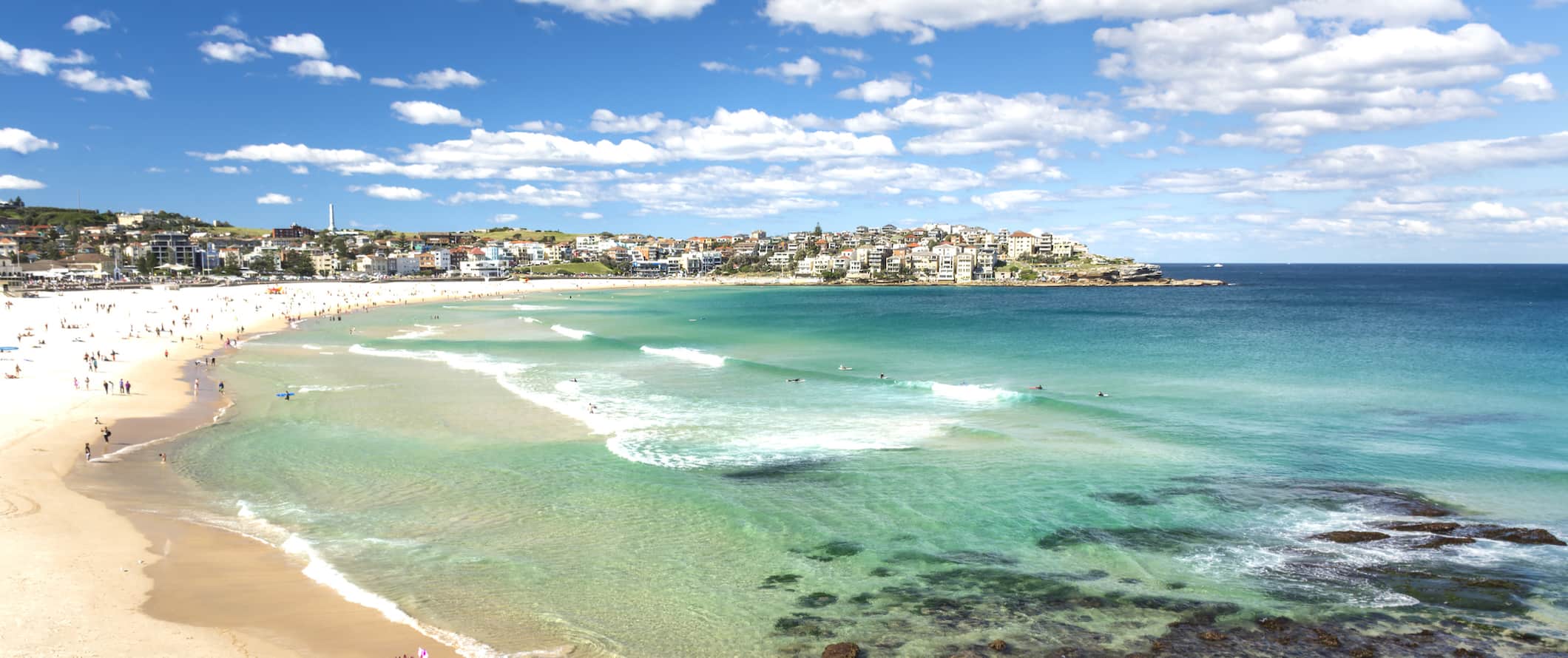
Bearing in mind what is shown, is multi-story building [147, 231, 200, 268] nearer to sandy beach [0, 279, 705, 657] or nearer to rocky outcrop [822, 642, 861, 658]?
sandy beach [0, 279, 705, 657]

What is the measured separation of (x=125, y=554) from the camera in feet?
49.1

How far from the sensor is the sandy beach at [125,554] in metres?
11.8

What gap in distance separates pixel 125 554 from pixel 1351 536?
23.3 metres

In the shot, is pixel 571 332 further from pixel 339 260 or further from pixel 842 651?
pixel 339 260

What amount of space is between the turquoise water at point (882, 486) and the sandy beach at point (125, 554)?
3.17 feet

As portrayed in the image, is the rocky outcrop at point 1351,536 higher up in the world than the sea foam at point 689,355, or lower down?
higher up

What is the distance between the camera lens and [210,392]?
3309cm

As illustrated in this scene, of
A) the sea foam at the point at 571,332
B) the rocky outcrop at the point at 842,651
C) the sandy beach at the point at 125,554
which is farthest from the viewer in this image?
the sea foam at the point at 571,332

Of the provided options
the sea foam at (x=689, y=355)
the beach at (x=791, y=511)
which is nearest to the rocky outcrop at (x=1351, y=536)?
the beach at (x=791, y=511)

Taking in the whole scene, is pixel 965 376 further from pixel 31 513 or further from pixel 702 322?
pixel 702 322

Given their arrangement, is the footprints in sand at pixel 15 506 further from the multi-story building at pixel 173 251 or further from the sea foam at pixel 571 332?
the multi-story building at pixel 173 251

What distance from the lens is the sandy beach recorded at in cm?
1181

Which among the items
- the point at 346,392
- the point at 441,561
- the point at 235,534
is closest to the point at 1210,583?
the point at 441,561

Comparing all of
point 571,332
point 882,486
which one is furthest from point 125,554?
point 571,332
